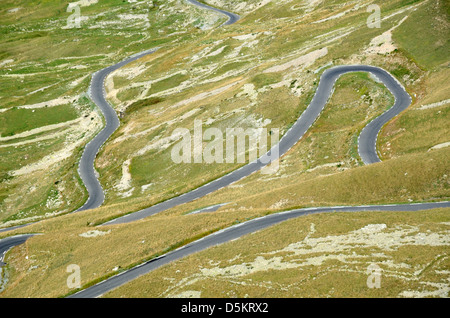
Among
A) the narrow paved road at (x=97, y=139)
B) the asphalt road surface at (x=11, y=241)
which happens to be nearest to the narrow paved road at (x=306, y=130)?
the asphalt road surface at (x=11, y=241)

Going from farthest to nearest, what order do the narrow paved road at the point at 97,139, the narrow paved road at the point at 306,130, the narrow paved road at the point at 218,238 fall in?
the narrow paved road at the point at 97,139, the narrow paved road at the point at 306,130, the narrow paved road at the point at 218,238

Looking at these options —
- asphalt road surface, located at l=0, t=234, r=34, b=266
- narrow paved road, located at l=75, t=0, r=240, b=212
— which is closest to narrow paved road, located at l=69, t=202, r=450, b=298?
asphalt road surface, located at l=0, t=234, r=34, b=266

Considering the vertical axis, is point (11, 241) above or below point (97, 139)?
below

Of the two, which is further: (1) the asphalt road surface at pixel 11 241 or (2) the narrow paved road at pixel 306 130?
(2) the narrow paved road at pixel 306 130

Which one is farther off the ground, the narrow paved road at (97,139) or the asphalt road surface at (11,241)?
the narrow paved road at (97,139)

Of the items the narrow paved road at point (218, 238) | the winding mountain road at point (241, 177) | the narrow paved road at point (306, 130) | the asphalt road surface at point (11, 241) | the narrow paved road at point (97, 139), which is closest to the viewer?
the narrow paved road at point (218, 238)

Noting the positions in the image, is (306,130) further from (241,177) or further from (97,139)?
(97,139)

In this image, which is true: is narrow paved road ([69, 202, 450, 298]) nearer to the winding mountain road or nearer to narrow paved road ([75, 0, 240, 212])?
the winding mountain road

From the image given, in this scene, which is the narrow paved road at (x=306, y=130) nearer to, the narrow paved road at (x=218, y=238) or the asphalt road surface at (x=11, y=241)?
the asphalt road surface at (x=11, y=241)

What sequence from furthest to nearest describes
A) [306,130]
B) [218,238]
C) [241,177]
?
[306,130]
[241,177]
[218,238]

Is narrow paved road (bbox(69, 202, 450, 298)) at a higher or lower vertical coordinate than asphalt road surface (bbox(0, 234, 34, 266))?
higher

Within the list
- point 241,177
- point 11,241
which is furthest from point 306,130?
point 11,241
